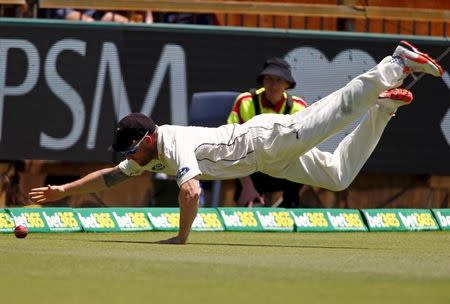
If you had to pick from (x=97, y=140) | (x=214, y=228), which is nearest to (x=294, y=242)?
(x=214, y=228)

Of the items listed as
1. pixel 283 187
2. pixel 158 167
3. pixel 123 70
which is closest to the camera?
pixel 158 167

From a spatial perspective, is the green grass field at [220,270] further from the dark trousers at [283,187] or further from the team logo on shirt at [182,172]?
the dark trousers at [283,187]

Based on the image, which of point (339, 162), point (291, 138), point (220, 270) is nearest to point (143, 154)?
point (291, 138)

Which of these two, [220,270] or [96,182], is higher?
[220,270]

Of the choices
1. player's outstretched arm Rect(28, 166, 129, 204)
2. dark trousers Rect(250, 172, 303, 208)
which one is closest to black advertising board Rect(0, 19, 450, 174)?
dark trousers Rect(250, 172, 303, 208)

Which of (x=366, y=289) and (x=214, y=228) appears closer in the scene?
(x=366, y=289)

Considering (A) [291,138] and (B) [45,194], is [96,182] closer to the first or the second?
(B) [45,194]

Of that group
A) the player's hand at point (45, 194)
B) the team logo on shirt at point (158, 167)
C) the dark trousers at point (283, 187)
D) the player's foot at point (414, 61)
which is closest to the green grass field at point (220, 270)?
the player's hand at point (45, 194)

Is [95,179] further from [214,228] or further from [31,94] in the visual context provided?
[31,94]

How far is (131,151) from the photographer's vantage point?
383 inches

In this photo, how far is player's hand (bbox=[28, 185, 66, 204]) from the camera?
33.1 feet

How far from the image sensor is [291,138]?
1017 cm

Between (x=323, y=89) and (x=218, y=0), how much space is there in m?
1.73

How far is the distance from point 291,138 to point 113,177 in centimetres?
148
